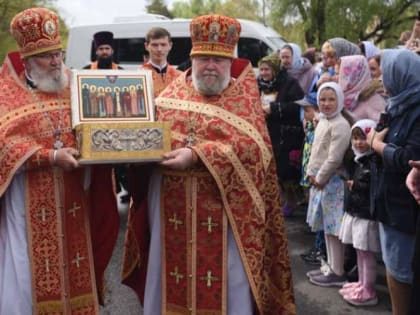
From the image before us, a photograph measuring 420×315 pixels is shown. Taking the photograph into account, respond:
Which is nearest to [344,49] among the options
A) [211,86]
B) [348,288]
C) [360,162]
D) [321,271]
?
[360,162]

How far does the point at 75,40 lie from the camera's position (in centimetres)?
1267

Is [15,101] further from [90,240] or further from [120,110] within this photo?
[90,240]

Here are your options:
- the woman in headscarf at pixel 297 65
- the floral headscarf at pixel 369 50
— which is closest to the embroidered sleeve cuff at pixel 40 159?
the floral headscarf at pixel 369 50

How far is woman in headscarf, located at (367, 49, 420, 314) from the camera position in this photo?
10.3 ft

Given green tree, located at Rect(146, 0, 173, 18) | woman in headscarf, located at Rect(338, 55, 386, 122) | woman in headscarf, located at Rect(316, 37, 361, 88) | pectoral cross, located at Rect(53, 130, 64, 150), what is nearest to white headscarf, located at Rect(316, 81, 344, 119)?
woman in headscarf, located at Rect(338, 55, 386, 122)

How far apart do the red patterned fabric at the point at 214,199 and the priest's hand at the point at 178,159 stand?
12 centimetres

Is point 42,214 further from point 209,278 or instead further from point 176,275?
point 209,278

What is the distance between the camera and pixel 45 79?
3076 millimetres

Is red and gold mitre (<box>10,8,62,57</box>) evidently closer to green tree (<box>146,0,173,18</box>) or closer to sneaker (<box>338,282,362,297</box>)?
sneaker (<box>338,282,362,297</box>)

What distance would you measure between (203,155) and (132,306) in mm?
1923

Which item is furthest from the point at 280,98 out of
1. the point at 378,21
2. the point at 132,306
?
the point at 378,21

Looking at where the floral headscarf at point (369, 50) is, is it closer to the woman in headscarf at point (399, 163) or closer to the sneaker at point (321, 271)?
the sneaker at point (321, 271)

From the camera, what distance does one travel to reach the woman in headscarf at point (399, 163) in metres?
3.14

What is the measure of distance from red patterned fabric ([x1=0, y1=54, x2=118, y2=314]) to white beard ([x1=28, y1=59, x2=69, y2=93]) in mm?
55
